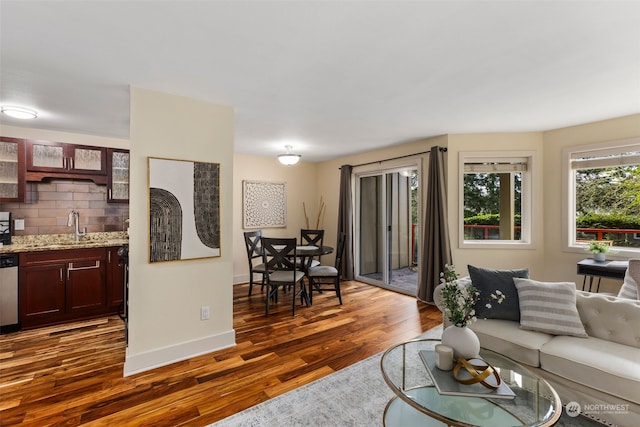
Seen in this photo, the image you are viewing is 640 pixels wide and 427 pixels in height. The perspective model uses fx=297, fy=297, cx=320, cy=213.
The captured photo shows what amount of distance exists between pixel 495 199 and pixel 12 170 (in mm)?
6428

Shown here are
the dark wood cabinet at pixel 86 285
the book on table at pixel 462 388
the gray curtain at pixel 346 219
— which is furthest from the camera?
the gray curtain at pixel 346 219

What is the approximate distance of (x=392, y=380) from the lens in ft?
5.66

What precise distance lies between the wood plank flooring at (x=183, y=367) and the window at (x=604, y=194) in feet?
7.42

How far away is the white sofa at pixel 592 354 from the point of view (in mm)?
1721

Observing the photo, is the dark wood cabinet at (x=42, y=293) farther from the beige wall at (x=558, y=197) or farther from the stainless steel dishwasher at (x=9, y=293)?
the beige wall at (x=558, y=197)

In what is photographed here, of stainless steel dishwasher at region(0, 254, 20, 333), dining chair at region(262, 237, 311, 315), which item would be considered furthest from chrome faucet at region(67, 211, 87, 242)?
dining chair at region(262, 237, 311, 315)

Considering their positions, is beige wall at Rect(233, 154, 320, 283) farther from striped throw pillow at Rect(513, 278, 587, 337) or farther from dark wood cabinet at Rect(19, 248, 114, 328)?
striped throw pillow at Rect(513, 278, 587, 337)

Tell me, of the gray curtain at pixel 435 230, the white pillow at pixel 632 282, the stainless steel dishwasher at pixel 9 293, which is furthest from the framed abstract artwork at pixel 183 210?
the white pillow at pixel 632 282

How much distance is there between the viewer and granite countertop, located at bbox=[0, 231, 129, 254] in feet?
11.1

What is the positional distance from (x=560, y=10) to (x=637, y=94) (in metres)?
2.01

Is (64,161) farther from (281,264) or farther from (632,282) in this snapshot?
(632,282)

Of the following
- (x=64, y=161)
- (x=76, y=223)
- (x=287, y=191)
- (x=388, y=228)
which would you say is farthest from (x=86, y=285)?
(x=388, y=228)

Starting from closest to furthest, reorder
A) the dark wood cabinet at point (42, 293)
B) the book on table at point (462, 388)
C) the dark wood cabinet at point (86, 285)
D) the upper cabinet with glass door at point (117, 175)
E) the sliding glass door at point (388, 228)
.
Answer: the book on table at point (462, 388) < the dark wood cabinet at point (42, 293) < the dark wood cabinet at point (86, 285) < the upper cabinet with glass door at point (117, 175) < the sliding glass door at point (388, 228)

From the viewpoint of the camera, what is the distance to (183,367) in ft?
8.60
